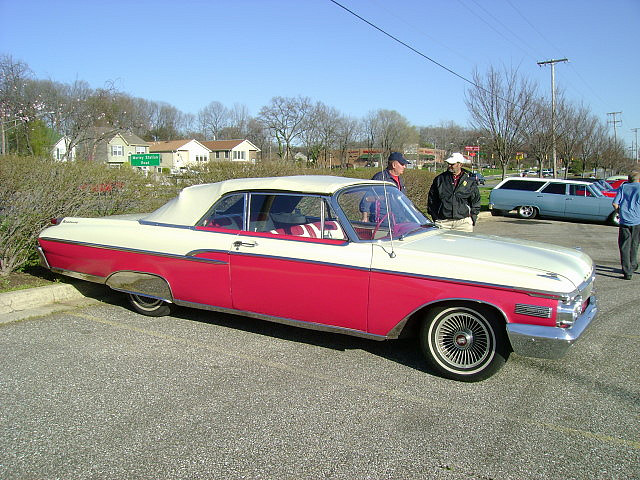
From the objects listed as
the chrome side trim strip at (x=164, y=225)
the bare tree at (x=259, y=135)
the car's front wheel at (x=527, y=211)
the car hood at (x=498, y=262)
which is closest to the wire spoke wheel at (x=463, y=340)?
the car hood at (x=498, y=262)

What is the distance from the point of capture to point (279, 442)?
3.16 m

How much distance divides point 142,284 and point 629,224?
7.32 m

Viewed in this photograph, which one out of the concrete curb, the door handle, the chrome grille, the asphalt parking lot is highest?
the door handle

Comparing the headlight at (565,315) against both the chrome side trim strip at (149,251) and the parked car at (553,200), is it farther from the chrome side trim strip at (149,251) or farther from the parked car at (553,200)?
the parked car at (553,200)

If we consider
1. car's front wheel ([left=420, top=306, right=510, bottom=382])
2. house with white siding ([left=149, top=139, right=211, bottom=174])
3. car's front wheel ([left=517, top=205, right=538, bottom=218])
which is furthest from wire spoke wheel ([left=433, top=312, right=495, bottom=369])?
house with white siding ([left=149, top=139, right=211, bottom=174])

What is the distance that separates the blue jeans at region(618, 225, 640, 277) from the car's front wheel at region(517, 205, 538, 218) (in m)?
11.2

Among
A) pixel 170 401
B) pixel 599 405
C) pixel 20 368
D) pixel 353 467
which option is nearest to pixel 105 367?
pixel 20 368

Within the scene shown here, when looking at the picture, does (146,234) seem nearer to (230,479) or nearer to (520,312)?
(230,479)

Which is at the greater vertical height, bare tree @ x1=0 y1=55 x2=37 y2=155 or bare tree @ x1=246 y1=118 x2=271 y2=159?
bare tree @ x1=246 y1=118 x2=271 y2=159

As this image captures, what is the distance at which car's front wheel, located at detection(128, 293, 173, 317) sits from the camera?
561 centimetres

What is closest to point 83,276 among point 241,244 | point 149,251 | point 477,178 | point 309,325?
point 149,251

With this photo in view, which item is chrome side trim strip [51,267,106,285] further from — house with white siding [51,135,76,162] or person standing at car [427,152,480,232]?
house with white siding [51,135,76,162]

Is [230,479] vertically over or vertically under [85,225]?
under

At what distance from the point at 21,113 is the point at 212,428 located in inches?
672
